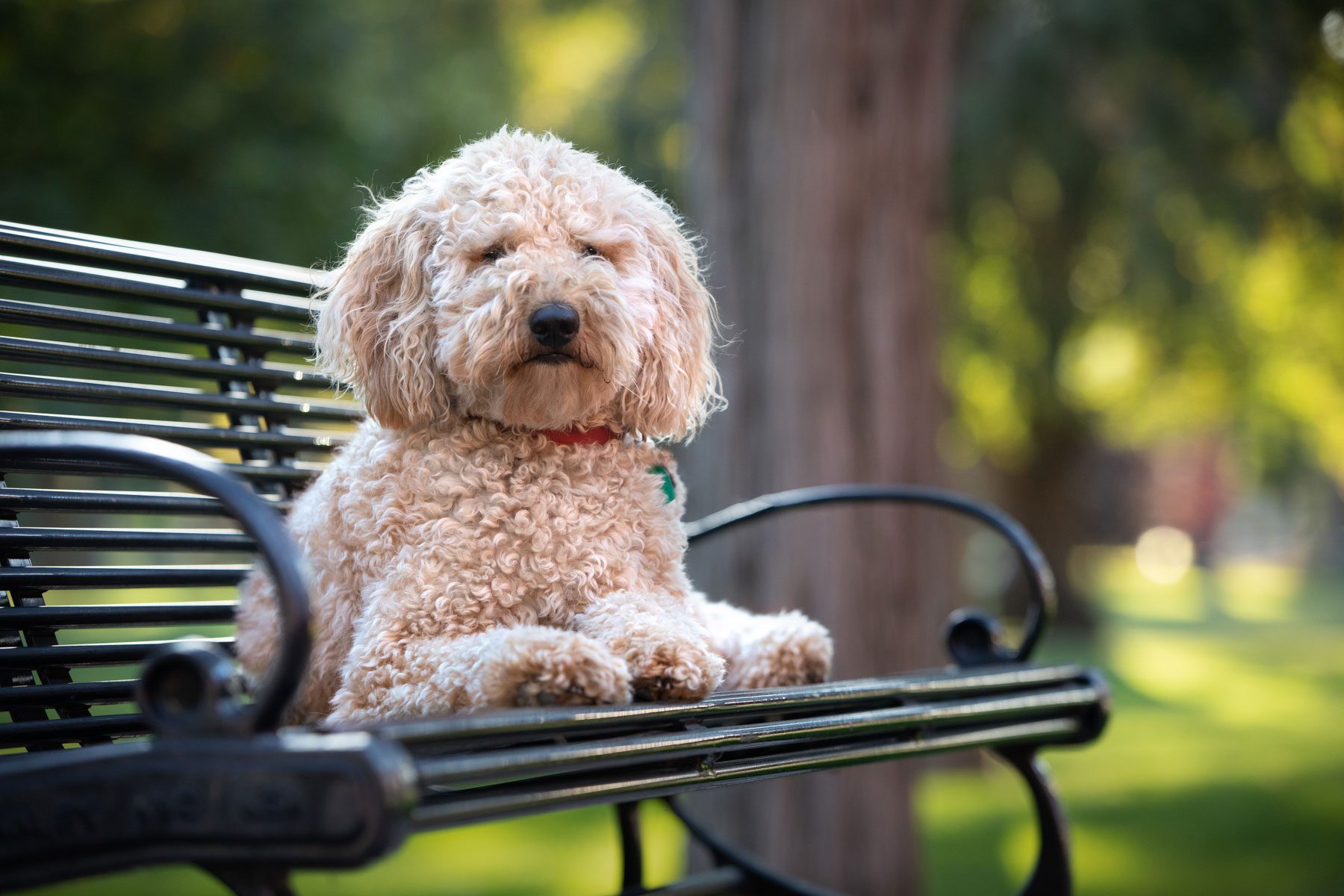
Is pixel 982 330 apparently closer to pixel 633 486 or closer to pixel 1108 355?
pixel 1108 355

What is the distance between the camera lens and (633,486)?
7.14 ft

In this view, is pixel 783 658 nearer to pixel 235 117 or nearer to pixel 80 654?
pixel 80 654

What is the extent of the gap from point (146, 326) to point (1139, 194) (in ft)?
27.6

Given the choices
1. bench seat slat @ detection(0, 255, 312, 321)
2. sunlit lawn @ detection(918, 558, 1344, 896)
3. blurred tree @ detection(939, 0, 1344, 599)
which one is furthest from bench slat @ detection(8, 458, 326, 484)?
blurred tree @ detection(939, 0, 1344, 599)

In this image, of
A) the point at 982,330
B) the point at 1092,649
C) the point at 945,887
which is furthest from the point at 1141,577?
the point at 945,887

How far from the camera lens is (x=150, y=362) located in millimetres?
2584

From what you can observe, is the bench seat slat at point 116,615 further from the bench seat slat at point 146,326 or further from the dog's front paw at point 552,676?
the dog's front paw at point 552,676

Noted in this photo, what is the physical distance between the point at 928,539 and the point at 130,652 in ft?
12.3

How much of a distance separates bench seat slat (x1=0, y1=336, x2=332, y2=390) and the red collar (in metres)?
0.72

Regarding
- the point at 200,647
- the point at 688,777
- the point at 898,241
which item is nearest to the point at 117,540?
the point at 200,647

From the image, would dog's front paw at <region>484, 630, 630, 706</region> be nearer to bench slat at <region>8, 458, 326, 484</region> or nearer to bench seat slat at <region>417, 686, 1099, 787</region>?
bench seat slat at <region>417, 686, 1099, 787</region>

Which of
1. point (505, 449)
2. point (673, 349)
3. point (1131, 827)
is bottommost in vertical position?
point (1131, 827)

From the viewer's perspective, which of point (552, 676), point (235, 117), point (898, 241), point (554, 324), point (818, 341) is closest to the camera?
point (552, 676)

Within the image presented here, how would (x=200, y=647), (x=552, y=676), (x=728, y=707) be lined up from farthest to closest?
1. (x=728, y=707)
2. (x=552, y=676)
3. (x=200, y=647)
